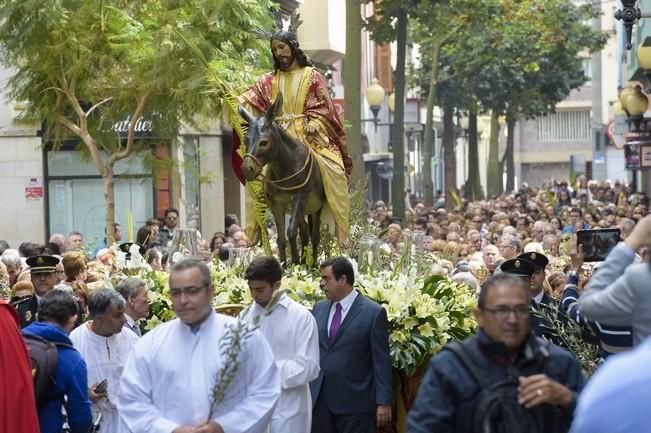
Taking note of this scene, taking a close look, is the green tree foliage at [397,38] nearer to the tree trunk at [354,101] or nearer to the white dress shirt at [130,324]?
the tree trunk at [354,101]

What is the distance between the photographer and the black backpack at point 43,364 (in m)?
8.59

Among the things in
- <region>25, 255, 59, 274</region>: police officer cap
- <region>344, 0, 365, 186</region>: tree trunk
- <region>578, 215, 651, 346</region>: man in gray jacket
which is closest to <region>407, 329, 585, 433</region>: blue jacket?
<region>578, 215, 651, 346</region>: man in gray jacket

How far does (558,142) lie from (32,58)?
89.6 metres

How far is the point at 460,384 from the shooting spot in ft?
19.9

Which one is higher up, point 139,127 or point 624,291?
point 139,127

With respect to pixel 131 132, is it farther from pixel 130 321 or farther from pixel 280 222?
pixel 130 321

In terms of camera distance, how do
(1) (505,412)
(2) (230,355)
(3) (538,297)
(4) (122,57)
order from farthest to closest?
(4) (122,57) < (3) (538,297) < (2) (230,355) < (1) (505,412)

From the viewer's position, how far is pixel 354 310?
35.1 feet

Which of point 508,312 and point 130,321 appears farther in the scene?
point 130,321

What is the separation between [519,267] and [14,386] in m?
4.77

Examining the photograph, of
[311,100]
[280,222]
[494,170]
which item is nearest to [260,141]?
[311,100]

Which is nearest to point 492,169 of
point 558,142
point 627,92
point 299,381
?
point 627,92

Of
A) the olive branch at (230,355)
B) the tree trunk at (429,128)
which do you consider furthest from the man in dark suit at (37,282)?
the tree trunk at (429,128)

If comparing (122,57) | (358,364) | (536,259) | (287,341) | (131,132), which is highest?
(122,57)
